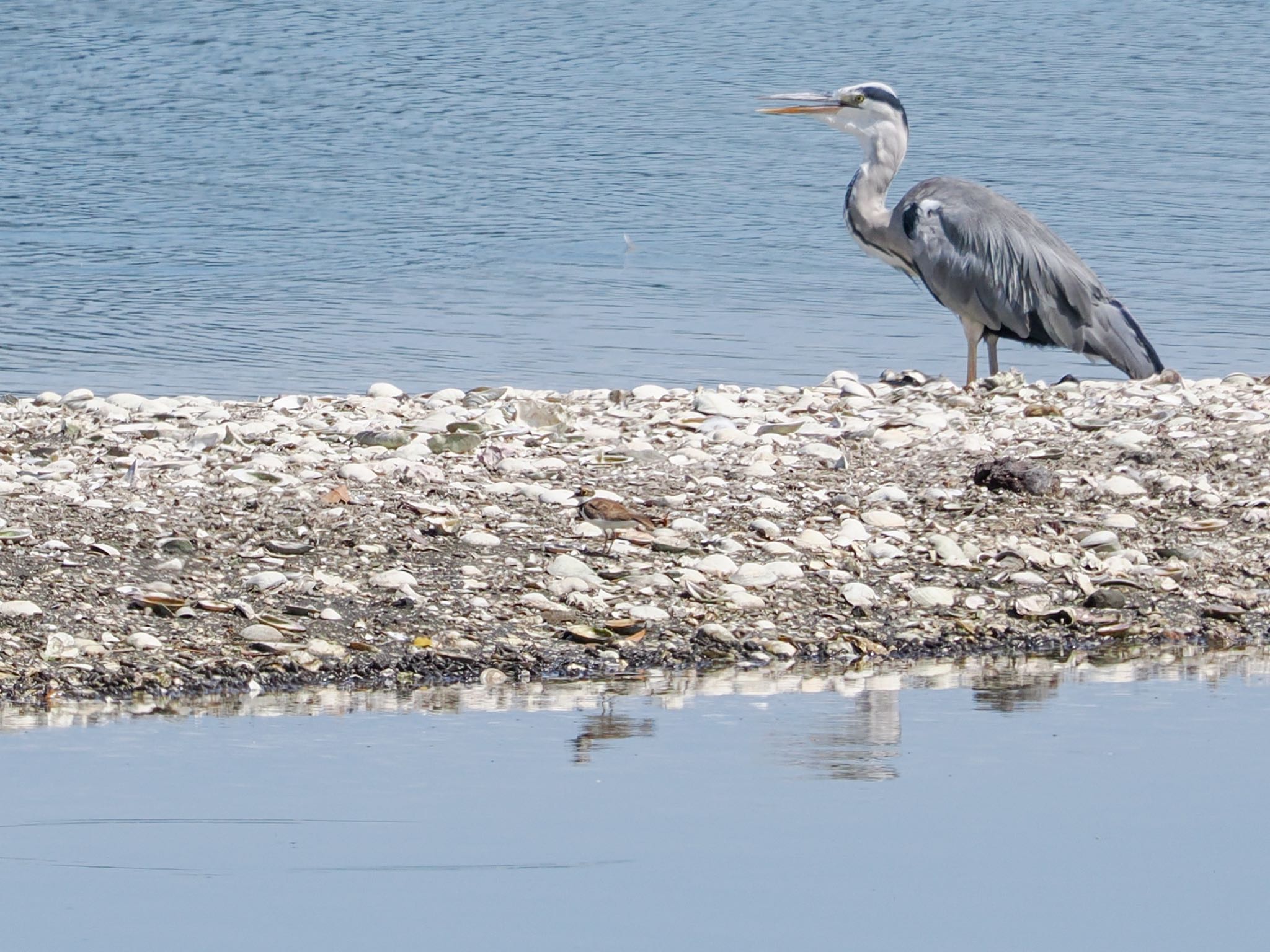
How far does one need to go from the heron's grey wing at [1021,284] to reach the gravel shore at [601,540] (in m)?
1.55

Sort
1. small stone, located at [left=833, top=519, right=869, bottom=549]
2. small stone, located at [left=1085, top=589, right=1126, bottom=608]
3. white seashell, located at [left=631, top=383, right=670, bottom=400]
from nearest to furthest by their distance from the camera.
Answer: small stone, located at [left=1085, top=589, right=1126, bottom=608] < small stone, located at [left=833, top=519, right=869, bottom=549] < white seashell, located at [left=631, top=383, right=670, bottom=400]

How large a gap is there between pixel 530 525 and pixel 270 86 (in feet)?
69.4

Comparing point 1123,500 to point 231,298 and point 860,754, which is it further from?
point 231,298

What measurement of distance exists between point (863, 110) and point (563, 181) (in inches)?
360

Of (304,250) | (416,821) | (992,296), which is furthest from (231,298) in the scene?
(416,821)

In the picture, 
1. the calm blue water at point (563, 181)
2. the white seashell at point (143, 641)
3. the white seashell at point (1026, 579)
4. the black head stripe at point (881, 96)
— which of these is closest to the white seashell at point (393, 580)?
the white seashell at point (143, 641)

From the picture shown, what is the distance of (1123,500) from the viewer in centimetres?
820

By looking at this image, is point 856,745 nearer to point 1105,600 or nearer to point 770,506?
point 1105,600

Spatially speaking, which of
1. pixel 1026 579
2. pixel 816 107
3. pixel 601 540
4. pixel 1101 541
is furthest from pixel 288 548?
pixel 816 107

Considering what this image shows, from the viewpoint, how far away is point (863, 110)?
12281mm

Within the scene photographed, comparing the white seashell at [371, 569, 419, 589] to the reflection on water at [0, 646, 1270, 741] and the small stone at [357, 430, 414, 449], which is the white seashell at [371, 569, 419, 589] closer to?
the reflection on water at [0, 646, 1270, 741]

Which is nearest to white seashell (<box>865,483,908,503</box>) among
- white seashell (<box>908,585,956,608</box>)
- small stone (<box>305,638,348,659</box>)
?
white seashell (<box>908,585,956,608</box>)

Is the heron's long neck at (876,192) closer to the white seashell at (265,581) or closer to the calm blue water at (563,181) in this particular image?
the calm blue water at (563,181)

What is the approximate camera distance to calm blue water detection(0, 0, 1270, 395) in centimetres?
1382
